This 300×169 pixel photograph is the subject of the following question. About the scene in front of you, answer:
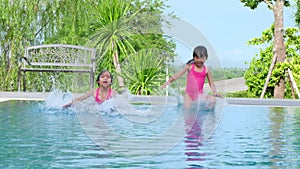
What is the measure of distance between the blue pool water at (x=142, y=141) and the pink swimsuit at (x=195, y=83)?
261 millimetres

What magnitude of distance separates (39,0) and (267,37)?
502 cm

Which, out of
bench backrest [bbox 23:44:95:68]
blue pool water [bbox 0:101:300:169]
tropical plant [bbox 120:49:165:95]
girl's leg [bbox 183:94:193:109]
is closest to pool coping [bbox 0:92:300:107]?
bench backrest [bbox 23:44:95:68]

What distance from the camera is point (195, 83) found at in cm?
730

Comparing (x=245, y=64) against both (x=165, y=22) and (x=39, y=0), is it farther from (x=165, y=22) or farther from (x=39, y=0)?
(x=39, y=0)

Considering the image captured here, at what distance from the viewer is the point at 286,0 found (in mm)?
12578

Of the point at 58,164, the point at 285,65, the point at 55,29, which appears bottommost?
the point at 58,164

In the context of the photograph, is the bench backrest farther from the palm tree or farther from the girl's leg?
the girl's leg

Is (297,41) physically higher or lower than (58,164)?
higher

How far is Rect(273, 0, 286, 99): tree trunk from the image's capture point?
12.1 meters

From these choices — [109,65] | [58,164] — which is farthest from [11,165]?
[109,65]

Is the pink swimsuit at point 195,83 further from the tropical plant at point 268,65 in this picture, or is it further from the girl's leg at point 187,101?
the tropical plant at point 268,65

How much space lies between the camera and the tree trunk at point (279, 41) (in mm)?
12070

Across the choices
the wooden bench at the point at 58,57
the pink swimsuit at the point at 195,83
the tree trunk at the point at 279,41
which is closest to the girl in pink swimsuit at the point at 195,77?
the pink swimsuit at the point at 195,83

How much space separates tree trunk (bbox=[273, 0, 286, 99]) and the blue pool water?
13.5 feet
